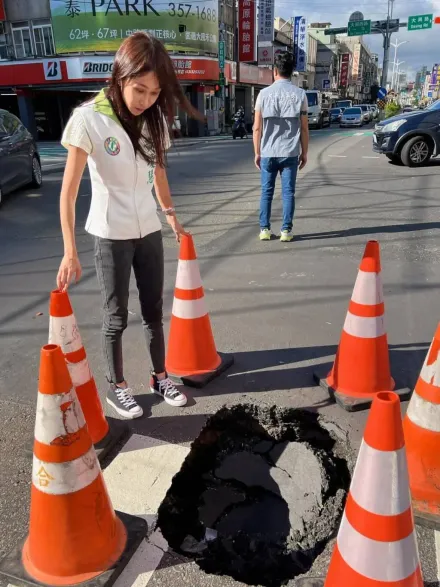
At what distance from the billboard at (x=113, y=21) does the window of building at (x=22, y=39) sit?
2058mm

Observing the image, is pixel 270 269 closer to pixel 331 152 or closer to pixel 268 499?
pixel 268 499

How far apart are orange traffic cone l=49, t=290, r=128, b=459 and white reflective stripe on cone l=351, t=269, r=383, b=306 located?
60.6 inches

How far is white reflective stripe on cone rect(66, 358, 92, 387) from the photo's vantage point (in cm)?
247

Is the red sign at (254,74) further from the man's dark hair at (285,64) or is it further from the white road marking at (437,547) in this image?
the white road marking at (437,547)

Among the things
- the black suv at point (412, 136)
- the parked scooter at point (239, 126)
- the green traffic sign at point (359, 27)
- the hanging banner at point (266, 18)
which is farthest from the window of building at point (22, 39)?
the green traffic sign at point (359, 27)

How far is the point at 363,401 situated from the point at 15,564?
75.9 inches

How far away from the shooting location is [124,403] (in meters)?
2.80

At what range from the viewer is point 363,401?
9.27 feet

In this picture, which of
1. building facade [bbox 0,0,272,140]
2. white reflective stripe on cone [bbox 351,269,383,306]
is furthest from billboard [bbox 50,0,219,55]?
white reflective stripe on cone [bbox 351,269,383,306]

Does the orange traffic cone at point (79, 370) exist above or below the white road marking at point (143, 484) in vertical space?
above

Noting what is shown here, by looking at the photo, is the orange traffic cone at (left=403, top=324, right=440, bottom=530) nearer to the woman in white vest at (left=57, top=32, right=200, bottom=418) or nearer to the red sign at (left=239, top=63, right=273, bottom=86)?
the woman in white vest at (left=57, top=32, right=200, bottom=418)

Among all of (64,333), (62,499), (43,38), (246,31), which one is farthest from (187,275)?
(246,31)

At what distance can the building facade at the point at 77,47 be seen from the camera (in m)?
26.5

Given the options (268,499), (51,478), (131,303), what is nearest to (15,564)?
(51,478)
